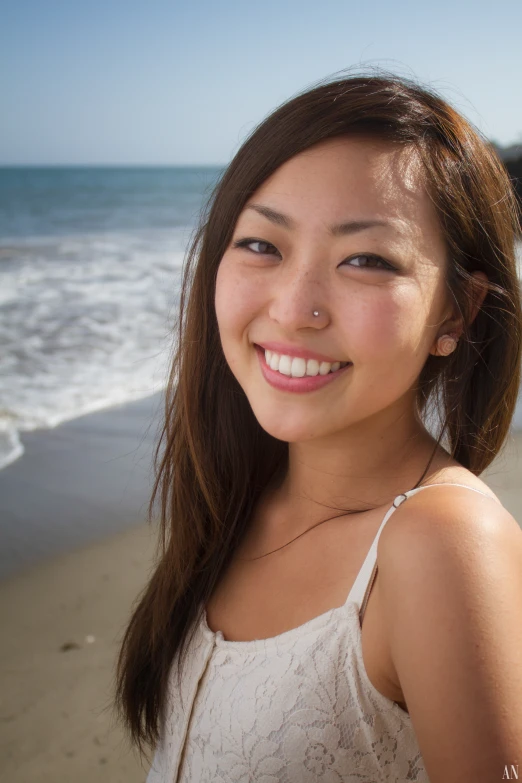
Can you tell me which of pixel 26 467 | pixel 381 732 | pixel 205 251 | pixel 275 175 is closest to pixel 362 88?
pixel 275 175

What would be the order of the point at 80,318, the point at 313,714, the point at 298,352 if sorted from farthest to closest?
1. the point at 80,318
2. the point at 298,352
3. the point at 313,714

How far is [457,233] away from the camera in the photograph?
65.8 inches

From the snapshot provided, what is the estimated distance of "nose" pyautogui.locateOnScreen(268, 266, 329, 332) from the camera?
1562 mm

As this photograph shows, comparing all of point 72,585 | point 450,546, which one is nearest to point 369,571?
point 450,546

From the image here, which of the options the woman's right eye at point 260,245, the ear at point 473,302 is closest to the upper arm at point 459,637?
the ear at point 473,302

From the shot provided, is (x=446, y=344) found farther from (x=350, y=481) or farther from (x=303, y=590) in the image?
(x=303, y=590)

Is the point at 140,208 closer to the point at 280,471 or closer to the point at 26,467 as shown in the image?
the point at 26,467

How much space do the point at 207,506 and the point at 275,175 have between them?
0.99m

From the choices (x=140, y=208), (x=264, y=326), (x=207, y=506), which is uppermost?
(x=264, y=326)

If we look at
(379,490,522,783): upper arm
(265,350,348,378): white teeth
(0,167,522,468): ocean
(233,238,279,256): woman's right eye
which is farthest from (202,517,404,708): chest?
(0,167,522,468): ocean

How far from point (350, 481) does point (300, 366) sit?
1.30 ft

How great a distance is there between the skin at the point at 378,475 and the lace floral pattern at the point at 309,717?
0.20ft

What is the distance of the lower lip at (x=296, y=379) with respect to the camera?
1.63 m

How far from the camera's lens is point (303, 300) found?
1.56 m
